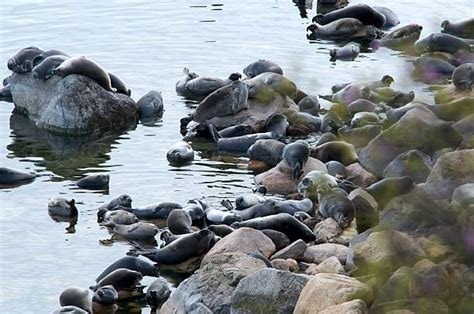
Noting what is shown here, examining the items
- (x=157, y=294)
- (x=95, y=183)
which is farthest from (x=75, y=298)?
(x=95, y=183)

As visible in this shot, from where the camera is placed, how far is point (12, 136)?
1678 cm

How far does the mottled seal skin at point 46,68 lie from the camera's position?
1750cm

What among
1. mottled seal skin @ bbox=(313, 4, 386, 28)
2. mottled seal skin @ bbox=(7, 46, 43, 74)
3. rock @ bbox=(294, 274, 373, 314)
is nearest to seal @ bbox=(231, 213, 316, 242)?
rock @ bbox=(294, 274, 373, 314)

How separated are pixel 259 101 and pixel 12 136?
3780mm

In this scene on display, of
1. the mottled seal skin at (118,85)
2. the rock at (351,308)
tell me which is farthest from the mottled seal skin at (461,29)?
the rock at (351,308)

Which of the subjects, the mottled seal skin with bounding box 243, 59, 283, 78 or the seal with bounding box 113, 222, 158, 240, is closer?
the seal with bounding box 113, 222, 158, 240

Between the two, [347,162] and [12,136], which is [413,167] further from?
[12,136]

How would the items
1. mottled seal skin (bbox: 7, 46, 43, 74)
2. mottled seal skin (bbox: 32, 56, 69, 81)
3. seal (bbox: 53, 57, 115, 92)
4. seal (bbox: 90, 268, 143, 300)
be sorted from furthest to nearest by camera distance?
mottled seal skin (bbox: 7, 46, 43, 74)
mottled seal skin (bbox: 32, 56, 69, 81)
seal (bbox: 53, 57, 115, 92)
seal (bbox: 90, 268, 143, 300)

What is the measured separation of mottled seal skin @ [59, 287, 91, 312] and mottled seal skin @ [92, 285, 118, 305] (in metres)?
0.09

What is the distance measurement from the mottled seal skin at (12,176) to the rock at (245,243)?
3953mm

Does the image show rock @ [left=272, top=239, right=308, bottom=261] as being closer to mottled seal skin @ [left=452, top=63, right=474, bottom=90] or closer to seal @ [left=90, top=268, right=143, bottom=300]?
seal @ [left=90, top=268, right=143, bottom=300]

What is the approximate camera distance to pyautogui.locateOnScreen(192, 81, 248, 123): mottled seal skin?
17.0 meters

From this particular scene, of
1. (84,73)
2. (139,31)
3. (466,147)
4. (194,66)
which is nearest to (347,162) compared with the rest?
(466,147)

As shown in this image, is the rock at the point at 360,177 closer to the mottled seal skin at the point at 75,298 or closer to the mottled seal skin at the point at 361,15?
the mottled seal skin at the point at 75,298
